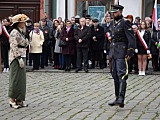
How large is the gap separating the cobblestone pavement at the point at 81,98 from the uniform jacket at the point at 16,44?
3.69ft

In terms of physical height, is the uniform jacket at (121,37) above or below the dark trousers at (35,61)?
above

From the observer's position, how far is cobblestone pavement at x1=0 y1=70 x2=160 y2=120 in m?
9.78

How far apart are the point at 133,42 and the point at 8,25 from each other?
9.46m

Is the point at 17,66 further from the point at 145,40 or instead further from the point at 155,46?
the point at 155,46

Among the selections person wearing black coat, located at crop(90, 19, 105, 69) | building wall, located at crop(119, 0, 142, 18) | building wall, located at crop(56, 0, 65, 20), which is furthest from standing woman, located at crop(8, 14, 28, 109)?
building wall, located at crop(56, 0, 65, 20)

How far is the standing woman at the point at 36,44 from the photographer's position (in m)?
18.7

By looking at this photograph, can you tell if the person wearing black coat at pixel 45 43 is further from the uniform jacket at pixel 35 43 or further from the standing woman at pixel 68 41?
the standing woman at pixel 68 41

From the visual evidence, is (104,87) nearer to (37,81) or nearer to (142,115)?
(37,81)

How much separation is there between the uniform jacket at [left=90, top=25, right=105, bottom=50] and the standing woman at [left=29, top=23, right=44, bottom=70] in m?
1.86

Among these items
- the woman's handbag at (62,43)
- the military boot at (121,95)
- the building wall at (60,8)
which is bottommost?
the military boot at (121,95)

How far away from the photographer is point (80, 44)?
18.0 meters

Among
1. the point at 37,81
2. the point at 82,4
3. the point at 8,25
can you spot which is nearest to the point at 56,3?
the point at 82,4

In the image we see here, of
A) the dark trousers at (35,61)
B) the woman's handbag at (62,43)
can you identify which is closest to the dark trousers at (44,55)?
the dark trousers at (35,61)

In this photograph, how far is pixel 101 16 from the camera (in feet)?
75.5
